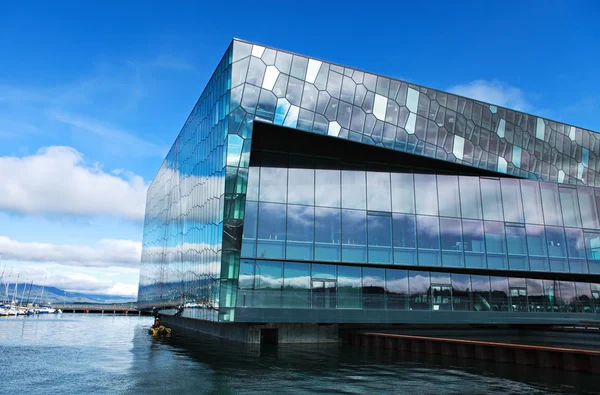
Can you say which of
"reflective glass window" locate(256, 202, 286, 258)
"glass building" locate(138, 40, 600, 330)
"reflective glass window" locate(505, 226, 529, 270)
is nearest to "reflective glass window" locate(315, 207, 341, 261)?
"glass building" locate(138, 40, 600, 330)

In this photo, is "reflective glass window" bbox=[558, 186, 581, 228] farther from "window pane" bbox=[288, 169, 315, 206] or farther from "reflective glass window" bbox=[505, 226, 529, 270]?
"window pane" bbox=[288, 169, 315, 206]

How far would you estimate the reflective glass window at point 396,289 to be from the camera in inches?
1243

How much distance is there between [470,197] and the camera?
1382 inches

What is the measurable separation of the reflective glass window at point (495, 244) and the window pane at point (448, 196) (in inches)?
107

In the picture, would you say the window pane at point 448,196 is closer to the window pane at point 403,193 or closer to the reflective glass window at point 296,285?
the window pane at point 403,193

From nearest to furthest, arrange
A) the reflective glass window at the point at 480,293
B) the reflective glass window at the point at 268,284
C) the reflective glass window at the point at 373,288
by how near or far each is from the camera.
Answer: the reflective glass window at the point at 268,284
the reflective glass window at the point at 373,288
the reflective glass window at the point at 480,293

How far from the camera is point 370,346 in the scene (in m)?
31.5

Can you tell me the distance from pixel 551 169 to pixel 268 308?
25823mm

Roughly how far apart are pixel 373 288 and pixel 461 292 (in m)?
6.87

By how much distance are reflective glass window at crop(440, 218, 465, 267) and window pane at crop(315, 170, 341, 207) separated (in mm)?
8199

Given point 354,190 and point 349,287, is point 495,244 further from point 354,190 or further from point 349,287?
point 349,287

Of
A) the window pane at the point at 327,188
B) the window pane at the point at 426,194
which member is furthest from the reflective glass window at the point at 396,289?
the window pane at the point at 327,188

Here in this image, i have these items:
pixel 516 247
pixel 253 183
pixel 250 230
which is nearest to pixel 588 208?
pixel 516 247

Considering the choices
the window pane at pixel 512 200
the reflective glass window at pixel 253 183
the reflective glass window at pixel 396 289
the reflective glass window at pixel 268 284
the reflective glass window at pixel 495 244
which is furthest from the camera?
the window pane at pixel 512 200
